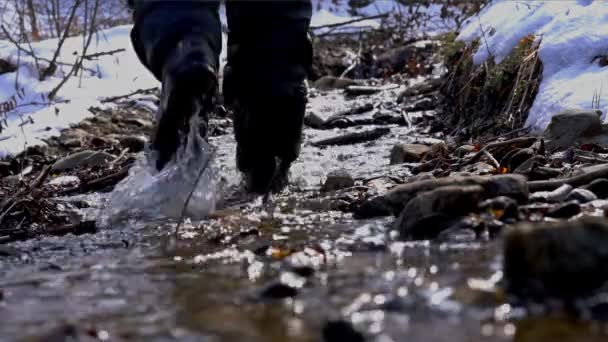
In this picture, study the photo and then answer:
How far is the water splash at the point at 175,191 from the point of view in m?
2.43

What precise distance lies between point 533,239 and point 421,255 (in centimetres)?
41

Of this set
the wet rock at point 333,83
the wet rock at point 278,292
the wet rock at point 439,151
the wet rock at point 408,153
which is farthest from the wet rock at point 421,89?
the wet rock at point 278,292

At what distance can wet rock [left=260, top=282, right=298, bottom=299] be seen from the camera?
1.17 m

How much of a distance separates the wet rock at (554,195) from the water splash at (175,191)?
102cm

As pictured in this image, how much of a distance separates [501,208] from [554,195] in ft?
1.03

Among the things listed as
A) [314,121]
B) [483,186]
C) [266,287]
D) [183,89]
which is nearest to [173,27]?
[183,89]

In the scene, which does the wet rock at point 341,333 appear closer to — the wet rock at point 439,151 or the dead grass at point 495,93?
the wet rock at point 439,151

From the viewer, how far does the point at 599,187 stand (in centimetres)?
190

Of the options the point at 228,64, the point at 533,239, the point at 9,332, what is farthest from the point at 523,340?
the point at 228,64

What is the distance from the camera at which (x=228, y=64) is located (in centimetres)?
272

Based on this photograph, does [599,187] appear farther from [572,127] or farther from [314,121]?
[314,121]

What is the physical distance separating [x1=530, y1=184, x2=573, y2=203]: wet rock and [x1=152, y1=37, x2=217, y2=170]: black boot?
3.17 feet

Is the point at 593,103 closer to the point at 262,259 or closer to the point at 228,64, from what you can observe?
the point at 228,64

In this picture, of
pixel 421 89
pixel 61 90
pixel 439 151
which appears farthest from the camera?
pixel 61 90
